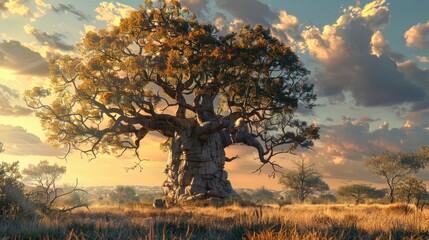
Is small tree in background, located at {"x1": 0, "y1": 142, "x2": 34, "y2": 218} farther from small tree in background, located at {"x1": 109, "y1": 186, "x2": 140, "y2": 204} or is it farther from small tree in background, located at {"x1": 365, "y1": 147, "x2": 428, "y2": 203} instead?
small tree in background, located at {"x1": 109, "y1": 186, "x2": 140, "y2": 204}

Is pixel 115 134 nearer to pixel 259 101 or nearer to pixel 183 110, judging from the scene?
pixel 183 110

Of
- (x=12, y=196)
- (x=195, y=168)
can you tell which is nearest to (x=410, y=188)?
(x=195, y=168)

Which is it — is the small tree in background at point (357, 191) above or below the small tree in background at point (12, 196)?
above

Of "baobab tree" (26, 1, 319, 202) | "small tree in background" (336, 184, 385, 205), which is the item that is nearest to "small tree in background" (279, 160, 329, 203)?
"small tree in background" (336, 184, 385, 205)

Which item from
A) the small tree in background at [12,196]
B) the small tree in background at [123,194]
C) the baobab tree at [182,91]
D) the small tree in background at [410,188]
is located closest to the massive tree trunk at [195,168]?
the baobab tree at [182,91]

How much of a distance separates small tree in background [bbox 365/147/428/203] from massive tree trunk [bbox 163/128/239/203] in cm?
3002

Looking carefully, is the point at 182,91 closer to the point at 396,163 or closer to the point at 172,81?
the point at 172,81

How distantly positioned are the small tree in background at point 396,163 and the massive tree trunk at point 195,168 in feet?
98.5

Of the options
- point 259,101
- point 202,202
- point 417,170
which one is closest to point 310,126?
point 259,101

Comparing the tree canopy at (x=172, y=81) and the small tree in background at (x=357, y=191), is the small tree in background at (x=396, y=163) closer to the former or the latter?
the small tree in background at (x=357, y=191)

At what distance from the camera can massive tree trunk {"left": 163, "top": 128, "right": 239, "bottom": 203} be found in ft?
84.0

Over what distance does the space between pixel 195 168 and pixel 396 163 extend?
32.8 m

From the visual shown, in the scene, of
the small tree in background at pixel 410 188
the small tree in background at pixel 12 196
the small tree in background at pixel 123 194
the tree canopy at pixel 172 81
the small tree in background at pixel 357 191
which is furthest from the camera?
the small tree in background at pixel 123 194

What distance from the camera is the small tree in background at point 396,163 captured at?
47906 mm
